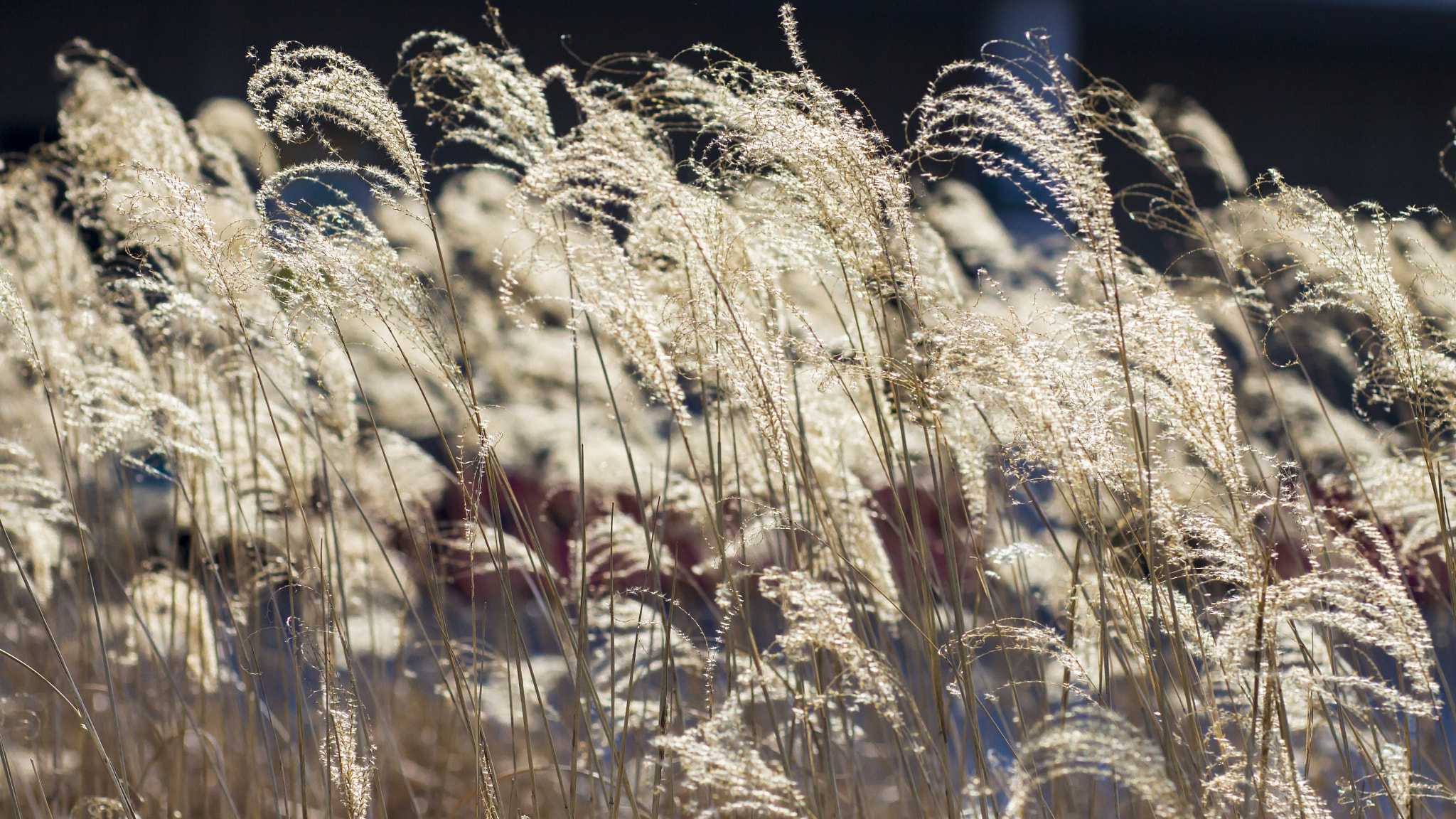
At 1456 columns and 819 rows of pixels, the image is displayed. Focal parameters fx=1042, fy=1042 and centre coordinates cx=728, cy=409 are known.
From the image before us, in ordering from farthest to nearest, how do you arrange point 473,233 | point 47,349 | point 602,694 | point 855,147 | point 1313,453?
1. point 473,233
2. point 1313,453
3. point 602,694
4. point 47,349
5. point 855,147

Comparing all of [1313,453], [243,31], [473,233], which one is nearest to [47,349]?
[473,233]

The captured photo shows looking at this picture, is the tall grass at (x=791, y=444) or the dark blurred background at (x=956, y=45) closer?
the tall grass at (x=791, y=444)

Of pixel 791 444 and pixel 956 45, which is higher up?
pixel 956 45

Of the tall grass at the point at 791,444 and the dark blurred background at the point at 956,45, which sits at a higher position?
the dark blurred background at the point at 956,45

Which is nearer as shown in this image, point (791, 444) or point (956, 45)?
point (791, 444)

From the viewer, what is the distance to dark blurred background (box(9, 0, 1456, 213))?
7293 millimetres

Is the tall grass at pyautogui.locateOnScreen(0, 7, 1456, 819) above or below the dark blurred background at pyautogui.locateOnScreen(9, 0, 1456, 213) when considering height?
below

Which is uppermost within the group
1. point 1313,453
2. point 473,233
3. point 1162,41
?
point 1162,41

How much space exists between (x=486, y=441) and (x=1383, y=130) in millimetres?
9436

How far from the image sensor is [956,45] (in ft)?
26.9

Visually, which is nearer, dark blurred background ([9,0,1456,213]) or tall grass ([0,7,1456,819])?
tall grass ([0,7,1456,819])

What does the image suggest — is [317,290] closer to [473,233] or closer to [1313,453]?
[473,233]

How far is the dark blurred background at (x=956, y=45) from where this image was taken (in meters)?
7.29

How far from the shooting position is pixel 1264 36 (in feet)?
26.1
